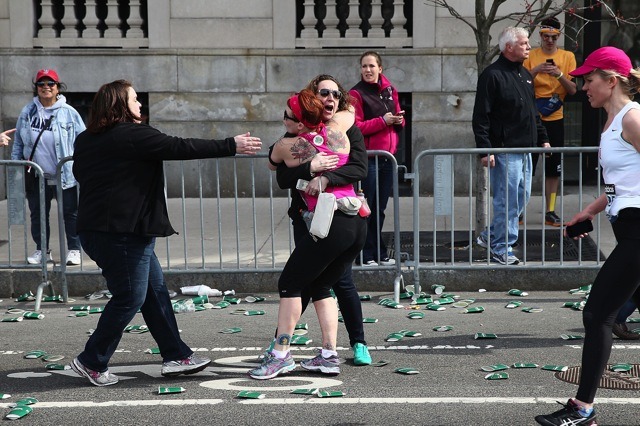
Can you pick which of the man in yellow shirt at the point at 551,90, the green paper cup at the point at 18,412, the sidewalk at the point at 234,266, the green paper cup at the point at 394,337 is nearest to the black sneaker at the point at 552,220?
the man in yellow shirt at the point at 551,90

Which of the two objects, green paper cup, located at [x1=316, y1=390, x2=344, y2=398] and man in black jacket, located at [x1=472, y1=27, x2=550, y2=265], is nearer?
green paper cup, located at [x1=316, y1=390, x2=344, y2=398]

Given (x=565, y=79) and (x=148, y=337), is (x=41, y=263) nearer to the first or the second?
(x=148, y=337)

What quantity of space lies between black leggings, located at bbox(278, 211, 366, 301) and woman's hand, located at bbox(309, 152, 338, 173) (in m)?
0.27

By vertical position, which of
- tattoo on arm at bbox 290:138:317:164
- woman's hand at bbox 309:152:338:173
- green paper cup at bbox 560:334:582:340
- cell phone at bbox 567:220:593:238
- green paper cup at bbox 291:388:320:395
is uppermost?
tattoo on arm at bbox 290:138:317:164

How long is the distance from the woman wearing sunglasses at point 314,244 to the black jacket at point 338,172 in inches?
1.6

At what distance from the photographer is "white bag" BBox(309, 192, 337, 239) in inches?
249

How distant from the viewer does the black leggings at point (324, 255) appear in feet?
21.1

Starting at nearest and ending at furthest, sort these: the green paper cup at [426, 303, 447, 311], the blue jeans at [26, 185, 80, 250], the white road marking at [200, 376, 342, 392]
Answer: the white road marking at [200, 376, 342, 392]
the green paper cup at [426, 303, 447, 311]
the blue jeans at [26, 185, 80, 250]

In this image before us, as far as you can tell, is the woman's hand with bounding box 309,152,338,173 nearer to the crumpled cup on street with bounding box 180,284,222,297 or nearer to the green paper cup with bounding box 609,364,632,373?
the green paper cup with bounding box 609,364,632,373

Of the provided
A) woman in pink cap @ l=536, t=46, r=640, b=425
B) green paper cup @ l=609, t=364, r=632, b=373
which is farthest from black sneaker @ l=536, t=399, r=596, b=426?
green paper cup @ l=609, t=364, r=632, b=373

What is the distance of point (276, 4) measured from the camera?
14.2 meters

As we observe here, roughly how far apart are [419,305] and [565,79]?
373 cm

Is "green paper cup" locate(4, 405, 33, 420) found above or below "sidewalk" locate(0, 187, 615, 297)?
below

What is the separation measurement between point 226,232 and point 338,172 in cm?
517
